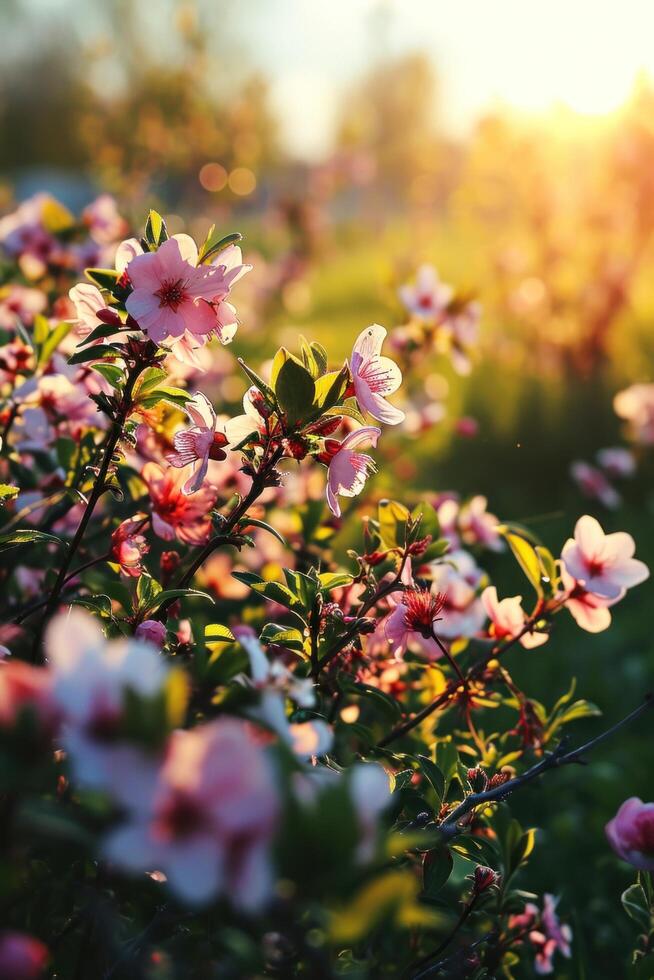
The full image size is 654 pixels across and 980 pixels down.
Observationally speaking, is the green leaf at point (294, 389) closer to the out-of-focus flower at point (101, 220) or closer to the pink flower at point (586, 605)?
the pink flower at point (586, 605)

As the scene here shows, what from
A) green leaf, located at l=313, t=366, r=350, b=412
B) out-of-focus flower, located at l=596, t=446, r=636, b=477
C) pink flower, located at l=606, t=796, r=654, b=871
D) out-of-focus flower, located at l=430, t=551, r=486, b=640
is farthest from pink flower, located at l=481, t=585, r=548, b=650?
out-of-focus flower, located at l=596, t=446, r=636, b=477

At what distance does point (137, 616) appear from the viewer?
2.90 feet

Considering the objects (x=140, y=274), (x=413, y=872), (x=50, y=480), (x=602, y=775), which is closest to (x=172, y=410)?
(x=50, y=480)

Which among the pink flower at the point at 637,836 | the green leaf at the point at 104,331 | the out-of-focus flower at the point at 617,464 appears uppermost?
the out-of-focus flower at the point at 617,464

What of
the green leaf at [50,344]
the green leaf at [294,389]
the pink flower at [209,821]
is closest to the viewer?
the pink flower at [209,821]

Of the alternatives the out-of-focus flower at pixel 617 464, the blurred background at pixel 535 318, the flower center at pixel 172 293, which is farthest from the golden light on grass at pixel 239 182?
the flower center at pixel 172 293

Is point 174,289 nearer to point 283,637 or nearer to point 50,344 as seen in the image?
point 283,637

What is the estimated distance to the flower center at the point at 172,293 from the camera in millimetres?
811

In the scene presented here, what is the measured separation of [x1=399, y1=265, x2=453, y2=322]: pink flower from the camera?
5.79 feet

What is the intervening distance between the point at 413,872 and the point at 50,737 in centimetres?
72

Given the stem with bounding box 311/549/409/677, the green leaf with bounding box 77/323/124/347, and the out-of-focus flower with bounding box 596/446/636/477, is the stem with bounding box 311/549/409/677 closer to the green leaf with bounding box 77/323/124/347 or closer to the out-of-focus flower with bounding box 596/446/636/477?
the green leaf with bounding box 77/323/124/347

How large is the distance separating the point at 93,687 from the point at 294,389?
0.41 m

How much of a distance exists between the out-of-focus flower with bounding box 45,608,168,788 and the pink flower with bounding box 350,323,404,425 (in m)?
0.43

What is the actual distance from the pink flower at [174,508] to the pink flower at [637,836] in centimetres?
56
